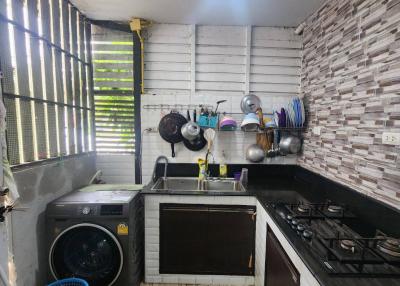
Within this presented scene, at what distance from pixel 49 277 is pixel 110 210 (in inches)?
27.6

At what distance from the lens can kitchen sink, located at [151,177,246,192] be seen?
8.02ft

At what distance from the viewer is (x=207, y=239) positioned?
80.0 inches

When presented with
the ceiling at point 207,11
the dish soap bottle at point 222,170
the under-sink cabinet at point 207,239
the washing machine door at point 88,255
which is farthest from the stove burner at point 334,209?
the ceiling at point 207,11

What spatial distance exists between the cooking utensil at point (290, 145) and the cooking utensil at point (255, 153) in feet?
0.71

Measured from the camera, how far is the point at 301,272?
3.64ft

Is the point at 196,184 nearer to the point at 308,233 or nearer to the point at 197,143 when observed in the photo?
the point at 197,143

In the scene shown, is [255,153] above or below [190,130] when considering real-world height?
below

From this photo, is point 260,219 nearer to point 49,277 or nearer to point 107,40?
point 49,277

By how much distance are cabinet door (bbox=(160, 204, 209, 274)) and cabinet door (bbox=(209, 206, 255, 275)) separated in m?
0.08

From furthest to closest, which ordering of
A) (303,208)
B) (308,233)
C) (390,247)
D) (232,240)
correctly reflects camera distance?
1. (232,240)
2. (303,208)
3. (308,233)
4. (390,247)

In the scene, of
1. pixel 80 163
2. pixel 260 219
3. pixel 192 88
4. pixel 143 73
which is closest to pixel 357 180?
pixel 260 219

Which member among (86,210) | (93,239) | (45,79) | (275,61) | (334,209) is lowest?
(93,239)

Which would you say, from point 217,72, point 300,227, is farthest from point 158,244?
point 217,72

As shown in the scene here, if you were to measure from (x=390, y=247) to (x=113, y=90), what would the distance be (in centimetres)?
258
